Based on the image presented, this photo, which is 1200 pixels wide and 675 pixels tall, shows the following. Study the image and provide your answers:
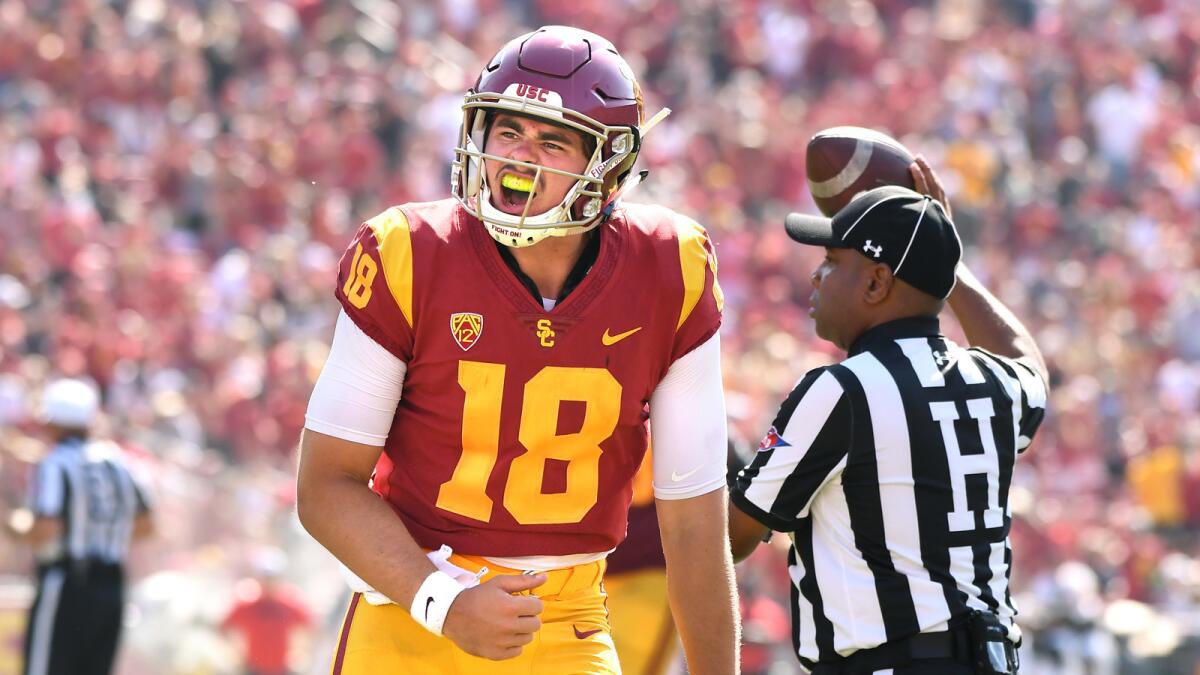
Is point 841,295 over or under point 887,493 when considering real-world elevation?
over

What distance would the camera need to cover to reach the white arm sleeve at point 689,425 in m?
3.61

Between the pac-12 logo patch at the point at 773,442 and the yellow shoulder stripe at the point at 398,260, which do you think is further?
the pac-12 logo patch at the point at 773,442

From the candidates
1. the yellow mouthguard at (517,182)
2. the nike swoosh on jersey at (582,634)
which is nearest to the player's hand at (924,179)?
the yellow mouthguard at (517,182)

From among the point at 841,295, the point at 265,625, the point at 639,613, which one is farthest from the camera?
the point at 265,625

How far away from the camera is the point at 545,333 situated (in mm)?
3436

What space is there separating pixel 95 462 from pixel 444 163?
226 inches

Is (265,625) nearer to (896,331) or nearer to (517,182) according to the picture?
(896,331)

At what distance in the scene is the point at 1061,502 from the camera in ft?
41.4

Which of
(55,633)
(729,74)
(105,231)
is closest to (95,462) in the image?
(55,633)

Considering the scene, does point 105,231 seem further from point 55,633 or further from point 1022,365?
point 1022,365

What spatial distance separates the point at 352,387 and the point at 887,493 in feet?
3.89

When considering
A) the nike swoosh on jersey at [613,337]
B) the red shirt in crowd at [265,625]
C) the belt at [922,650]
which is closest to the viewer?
the nike swoosh on jersey at [613,337]

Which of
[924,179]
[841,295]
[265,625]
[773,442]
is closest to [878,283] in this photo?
[841,295]

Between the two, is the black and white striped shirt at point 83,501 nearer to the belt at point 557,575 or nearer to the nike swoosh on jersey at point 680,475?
the belt at point 557,575
